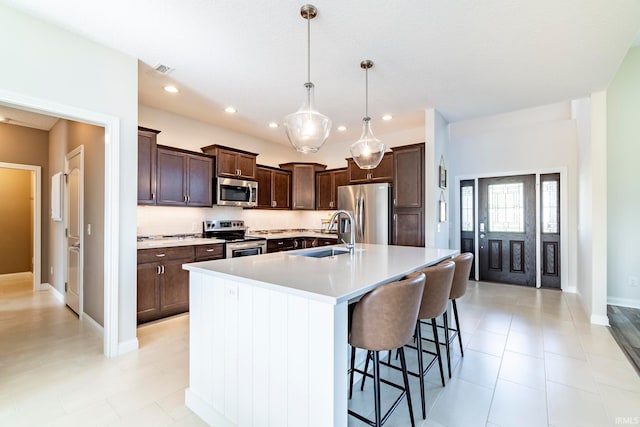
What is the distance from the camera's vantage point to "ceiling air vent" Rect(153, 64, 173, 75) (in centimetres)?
286

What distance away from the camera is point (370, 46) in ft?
8.32

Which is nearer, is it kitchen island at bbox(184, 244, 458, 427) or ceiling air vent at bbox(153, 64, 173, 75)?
kitchen island at bbox(184, 244, 458, 427)

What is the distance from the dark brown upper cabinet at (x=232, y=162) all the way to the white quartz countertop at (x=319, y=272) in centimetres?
257

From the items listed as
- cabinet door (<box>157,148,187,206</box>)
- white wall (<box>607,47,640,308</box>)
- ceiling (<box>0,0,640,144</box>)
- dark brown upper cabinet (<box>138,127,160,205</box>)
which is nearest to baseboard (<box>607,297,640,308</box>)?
white wall (<box>607,47,640,308</box>)

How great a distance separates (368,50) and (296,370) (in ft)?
8.52

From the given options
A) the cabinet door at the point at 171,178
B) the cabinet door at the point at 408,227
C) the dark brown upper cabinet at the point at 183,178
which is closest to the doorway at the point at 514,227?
the cabinet door at the point at 408,227

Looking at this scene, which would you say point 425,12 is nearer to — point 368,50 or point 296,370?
point 368,50

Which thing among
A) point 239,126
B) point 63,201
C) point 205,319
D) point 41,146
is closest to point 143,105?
point 239,126

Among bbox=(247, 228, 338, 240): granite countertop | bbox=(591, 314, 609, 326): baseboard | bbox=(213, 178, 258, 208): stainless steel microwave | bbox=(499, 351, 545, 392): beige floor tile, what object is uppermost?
bbox=(213, 178, 258, 208): stainless steel microwave

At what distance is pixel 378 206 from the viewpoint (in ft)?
15.4

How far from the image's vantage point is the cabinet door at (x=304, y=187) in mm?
5788

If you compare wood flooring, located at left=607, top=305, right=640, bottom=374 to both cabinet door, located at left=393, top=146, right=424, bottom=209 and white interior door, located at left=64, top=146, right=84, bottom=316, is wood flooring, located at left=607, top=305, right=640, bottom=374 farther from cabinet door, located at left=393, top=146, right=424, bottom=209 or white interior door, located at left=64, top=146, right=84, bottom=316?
white interior door, located at left=64, top=146, right=84, bottom=316

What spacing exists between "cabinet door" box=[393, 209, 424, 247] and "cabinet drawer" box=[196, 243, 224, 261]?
2.63m

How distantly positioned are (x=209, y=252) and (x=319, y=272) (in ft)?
8.41
